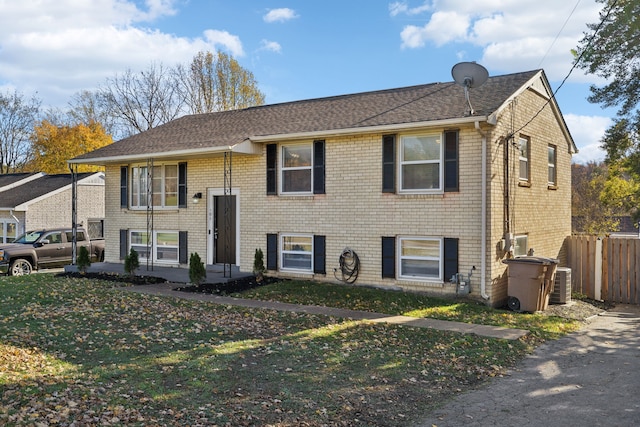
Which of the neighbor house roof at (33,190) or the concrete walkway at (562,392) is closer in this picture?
the concrete walkway at (562,392)

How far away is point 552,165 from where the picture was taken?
16172 millimetres

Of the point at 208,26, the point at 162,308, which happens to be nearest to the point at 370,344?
the point at 162,308

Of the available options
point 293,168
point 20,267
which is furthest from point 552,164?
point 20,267

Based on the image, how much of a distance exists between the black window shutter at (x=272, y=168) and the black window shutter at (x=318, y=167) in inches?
49.8

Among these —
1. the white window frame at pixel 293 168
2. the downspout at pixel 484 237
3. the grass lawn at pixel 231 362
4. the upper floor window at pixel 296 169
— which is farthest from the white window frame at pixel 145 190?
the downspout at pixel 484 237

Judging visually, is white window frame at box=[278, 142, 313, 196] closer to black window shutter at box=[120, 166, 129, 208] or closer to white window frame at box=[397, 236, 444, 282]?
white window frame at box=[397, 236, 444, 282]

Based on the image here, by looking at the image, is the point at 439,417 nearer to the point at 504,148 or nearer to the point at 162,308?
the point at 162,308

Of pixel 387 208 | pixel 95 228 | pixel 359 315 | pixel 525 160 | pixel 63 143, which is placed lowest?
pixel 359 315

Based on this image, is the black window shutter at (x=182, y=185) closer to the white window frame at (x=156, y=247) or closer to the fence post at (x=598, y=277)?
the white window frame at (x=156, y=247)

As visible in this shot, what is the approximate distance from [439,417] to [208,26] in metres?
16.9

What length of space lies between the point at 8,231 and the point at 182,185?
662 inches

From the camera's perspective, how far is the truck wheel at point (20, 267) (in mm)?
19125

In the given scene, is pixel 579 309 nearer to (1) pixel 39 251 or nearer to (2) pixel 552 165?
(2) pixel 552 165

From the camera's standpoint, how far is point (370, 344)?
8453 millimetres
